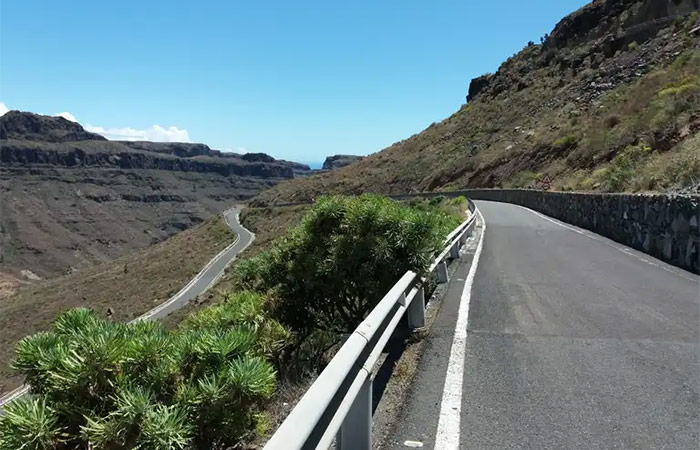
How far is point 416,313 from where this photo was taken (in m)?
6.76

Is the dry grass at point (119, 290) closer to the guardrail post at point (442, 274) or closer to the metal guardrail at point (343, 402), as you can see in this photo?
the guardrail post at point (442, 274)

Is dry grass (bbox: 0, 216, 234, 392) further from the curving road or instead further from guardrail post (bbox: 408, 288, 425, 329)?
guardrail post (bbox: 408, 288, 425, 329)

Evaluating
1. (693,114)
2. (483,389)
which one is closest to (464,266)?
(483,389)

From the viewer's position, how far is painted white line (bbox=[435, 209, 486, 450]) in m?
3.73

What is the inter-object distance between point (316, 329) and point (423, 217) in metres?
2.06

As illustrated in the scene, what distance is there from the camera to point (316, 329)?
7230mm

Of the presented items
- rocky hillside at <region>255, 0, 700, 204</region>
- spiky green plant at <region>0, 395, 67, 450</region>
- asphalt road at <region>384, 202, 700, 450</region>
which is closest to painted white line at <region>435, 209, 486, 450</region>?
asphalt road at <region>384, 202, 700, 450</region>

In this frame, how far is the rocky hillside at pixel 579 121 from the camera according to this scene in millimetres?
25266

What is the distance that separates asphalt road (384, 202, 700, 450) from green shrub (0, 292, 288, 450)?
1.19 m

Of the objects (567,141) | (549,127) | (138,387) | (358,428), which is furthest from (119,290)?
(358,428)

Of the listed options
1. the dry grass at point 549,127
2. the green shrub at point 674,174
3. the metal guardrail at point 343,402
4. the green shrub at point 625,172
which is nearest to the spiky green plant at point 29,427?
the metal guardrail at point 343,402

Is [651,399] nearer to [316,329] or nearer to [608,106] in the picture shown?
[316,329]

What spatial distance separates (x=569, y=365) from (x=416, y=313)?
2018 millimetres

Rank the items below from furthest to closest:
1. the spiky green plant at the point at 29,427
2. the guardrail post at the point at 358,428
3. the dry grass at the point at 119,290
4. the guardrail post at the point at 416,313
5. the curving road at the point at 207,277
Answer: the dry grass at the point at 119,290
the curving road at the point at 207,277
the guardrail post at the point at 416,313
the guardrail post at the point at 358,428
the spiky green plant at the point at 29,427
